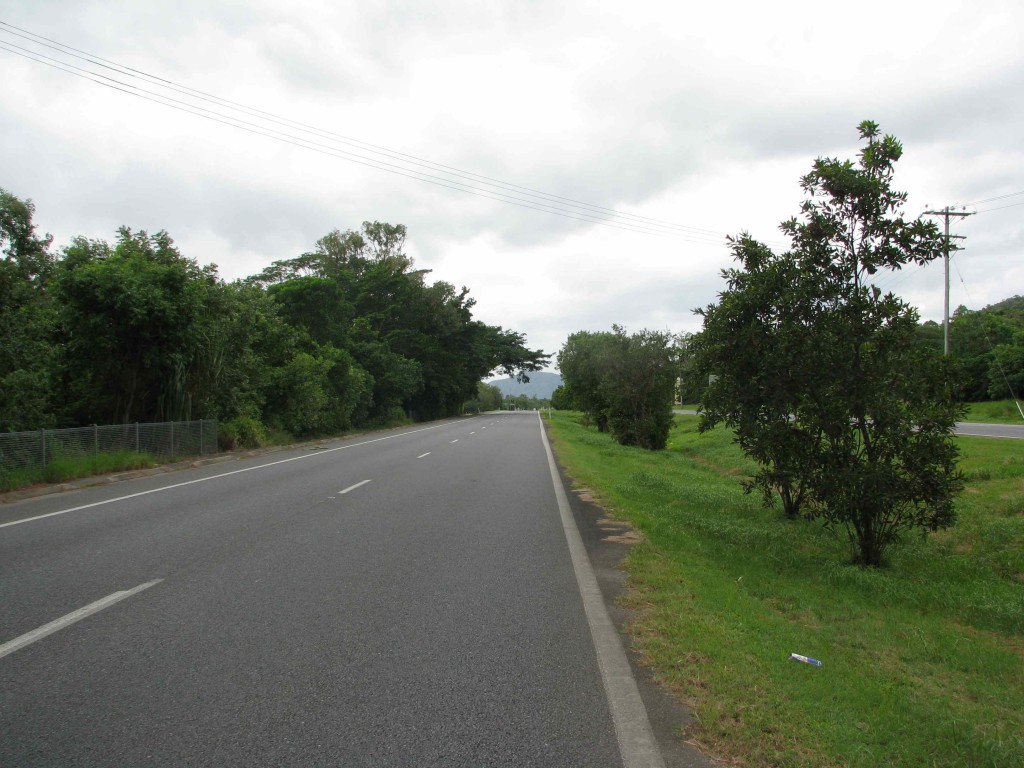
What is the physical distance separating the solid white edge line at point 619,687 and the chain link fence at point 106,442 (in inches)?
483

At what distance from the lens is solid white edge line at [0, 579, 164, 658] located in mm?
4898

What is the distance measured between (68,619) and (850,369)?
8097mm

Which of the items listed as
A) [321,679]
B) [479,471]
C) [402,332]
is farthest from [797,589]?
[402,332]

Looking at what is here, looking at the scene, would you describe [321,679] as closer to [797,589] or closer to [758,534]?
[797,589]

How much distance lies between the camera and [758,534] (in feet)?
32.5

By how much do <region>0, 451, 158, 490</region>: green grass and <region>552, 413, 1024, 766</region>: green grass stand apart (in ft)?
38.0

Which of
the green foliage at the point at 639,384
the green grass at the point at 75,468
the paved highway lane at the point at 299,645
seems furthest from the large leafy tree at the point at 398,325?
the paved highway lane at the point at 299,645

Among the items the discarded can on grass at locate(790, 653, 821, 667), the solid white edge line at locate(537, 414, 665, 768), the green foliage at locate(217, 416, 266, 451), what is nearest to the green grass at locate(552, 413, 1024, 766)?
the discarded can on grass at locate(790, 653, 821, 667)

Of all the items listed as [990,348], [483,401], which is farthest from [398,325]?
[483,401]

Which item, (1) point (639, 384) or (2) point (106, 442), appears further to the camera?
(1) point (639, 384)

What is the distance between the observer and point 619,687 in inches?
174

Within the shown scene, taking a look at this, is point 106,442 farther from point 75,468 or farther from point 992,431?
point 992,431

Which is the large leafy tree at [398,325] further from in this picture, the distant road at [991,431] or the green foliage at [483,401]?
the distant road at [991,431]

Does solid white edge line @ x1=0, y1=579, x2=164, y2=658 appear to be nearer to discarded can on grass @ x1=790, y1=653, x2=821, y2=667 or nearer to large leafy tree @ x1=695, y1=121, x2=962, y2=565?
discarded can on grass @ x1=790, y1=653, x2=821, y2=667
